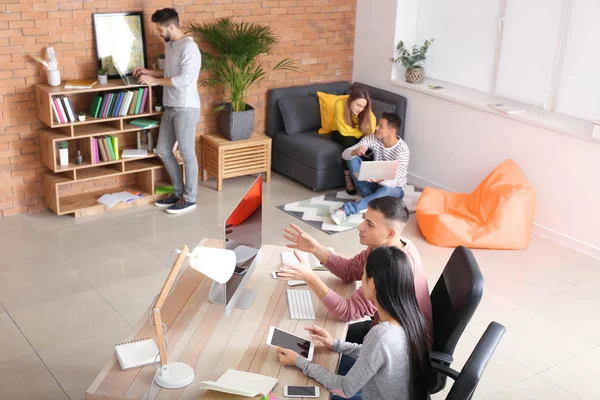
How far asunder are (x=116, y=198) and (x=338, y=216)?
198cm

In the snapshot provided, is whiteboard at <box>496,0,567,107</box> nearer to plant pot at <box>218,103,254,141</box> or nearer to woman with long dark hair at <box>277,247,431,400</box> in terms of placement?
plant pot at <box>218,103,254,141</box>

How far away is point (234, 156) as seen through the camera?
22.0 ft

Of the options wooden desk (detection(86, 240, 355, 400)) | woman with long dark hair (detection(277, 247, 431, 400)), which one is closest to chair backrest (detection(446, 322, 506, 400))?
woman with long dark hair (detection(277, 247, 431, 400))

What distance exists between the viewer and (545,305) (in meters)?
4.82

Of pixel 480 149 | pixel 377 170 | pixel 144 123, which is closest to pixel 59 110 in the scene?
pixel 144 123

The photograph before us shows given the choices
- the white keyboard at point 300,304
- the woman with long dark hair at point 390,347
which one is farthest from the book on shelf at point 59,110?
the woman with long dark hair at point 390,347

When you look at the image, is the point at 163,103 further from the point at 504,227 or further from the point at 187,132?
the point at 504,227

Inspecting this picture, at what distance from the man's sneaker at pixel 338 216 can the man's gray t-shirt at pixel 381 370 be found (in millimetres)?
3453

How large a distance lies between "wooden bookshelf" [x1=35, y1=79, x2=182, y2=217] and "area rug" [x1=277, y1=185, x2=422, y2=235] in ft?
4.36

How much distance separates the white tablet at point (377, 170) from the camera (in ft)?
19.8

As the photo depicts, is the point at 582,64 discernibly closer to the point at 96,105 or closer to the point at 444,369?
the point at 444,369

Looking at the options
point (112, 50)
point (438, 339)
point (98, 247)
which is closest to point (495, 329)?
point (438, 339)

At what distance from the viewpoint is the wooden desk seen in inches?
101

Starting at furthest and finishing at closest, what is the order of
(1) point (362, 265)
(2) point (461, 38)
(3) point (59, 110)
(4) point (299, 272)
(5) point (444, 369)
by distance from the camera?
(2) point (461, 38), (3) point (59, 110), (1) point (362, 265), (4) point (299, 272), (5) point (444, 369)
